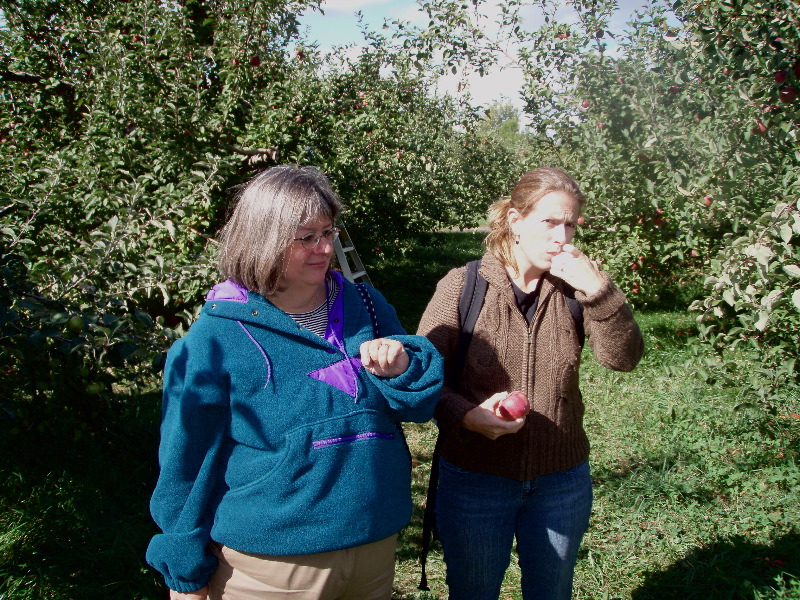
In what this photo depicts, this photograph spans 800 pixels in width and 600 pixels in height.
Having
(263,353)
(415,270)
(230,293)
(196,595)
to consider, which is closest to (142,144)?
(230,293)

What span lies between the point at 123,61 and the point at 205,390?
3466 millimetres

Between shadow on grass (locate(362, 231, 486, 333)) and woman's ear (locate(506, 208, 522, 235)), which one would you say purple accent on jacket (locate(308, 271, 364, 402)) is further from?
shadow on grass (locate(362, 231, 486, 333))

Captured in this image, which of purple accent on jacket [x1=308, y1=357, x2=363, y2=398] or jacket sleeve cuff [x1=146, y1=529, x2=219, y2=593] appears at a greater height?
purple accent on jacket [x1=308, y1=357, x2=363, y2=398]

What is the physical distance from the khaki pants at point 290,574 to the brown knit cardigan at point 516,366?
39cm

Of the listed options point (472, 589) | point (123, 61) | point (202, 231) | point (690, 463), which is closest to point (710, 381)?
point (690, 463)

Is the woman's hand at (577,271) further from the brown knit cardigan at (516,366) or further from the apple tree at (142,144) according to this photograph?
the apple tree at (142,144)

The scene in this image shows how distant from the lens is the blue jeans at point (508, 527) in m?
1.75

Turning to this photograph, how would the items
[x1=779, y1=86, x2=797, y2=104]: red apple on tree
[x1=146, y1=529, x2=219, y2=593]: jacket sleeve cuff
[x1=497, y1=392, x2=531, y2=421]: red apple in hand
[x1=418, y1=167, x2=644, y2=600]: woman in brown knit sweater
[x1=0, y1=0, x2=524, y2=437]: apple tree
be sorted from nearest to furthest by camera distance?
1. [x1=146, y1=529, x2=219, y2=593]: jacket sleeve cuff
2. [x1=497, y1=392, x2=531, y2=421]: red apple in hand
3. [x1=418, y1=167, x2=644, y2=600]: woman in brown knit sweater
4. [x1=779, y1=86, x2=797, y2=104]: red apple on tree
5. [x1=0, y1=0, x2=524, y2=437]: apple tree

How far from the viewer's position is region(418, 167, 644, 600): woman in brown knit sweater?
172 cm

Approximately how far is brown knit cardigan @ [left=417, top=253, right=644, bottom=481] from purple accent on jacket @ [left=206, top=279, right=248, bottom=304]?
48 centimetres

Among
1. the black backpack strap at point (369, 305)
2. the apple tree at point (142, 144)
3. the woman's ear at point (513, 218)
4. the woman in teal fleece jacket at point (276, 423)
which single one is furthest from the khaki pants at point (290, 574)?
the apple tree at point (142, 144)

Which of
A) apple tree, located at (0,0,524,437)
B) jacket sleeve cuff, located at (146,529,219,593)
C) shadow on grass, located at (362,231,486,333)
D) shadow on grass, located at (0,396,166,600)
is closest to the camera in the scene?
jacket sleeve cuff, located at (146,529,219,593)

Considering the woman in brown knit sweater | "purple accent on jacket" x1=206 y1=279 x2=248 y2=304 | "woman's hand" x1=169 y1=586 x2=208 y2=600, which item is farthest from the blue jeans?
"purple accent on jacket" x1=206 y1=279 x2=248 y2=304

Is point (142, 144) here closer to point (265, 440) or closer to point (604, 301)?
point (265, 440)
